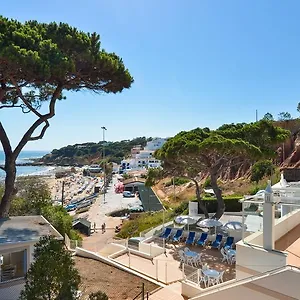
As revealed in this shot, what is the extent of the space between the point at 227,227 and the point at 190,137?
5.65 m

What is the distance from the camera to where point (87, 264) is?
1301 centimetres

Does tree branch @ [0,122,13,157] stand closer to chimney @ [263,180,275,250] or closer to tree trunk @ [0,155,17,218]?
tree trunk @ [0,155,17,218]

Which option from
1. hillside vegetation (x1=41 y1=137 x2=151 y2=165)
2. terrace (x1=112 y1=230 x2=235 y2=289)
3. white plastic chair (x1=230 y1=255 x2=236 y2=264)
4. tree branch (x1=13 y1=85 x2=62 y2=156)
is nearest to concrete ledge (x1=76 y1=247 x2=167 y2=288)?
terrace (x1=112 y1=230 x2=235 y2=289)

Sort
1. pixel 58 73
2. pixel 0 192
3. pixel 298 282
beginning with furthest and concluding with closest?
pixel 0 192, pixel 58 73, pixel 298 282

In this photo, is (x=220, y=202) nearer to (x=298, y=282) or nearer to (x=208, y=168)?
(x=208, y=168)

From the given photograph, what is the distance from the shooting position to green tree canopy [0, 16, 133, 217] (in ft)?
32.6

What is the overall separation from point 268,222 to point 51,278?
208 inches

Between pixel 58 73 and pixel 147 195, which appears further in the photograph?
pixel 147 195

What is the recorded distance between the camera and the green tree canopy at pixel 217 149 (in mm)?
16906

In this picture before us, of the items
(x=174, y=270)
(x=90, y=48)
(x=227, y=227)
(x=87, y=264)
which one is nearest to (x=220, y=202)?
(x=227, y=227)

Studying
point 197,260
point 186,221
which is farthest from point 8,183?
point 186,221

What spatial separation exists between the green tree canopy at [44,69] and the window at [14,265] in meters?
3.61

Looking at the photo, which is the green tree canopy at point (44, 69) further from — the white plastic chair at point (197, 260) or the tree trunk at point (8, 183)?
the white plastic chair at point (197, 260)

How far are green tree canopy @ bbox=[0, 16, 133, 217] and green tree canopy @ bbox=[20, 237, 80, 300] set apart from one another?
6.15m
